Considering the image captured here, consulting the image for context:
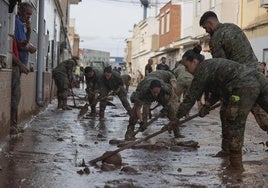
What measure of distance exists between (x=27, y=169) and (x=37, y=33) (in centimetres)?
777

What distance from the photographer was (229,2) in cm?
2673

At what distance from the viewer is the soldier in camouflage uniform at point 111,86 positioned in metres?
12.4

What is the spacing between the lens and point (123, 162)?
6.55m

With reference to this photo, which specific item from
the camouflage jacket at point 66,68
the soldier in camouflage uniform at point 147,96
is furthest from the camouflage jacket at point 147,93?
the camouflage jacket at point 66,68

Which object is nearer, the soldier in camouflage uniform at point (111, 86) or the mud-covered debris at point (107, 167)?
the mud-covered debris at point (107, 167)

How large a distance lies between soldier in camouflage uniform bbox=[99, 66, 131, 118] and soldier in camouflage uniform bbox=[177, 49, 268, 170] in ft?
20.0

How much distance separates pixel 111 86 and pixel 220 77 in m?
6.79

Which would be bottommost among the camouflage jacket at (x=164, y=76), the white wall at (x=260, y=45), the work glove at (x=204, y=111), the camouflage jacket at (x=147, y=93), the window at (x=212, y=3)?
the work glove at (x=204, y=111)

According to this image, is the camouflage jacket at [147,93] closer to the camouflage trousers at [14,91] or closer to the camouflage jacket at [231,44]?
the camouflage jacket at [231,44]

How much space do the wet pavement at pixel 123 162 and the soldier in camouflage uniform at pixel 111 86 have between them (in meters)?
2.19

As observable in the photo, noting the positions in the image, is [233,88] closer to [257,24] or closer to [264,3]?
[264,3]

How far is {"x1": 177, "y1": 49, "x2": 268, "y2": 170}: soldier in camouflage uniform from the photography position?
6.14 metres

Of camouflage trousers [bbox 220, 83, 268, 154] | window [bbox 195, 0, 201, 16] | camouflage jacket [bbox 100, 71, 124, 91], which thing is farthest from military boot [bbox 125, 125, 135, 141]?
window [bbox 195, 0, 201, 16]

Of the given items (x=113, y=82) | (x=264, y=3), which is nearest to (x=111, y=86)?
(x=113, y=82)
